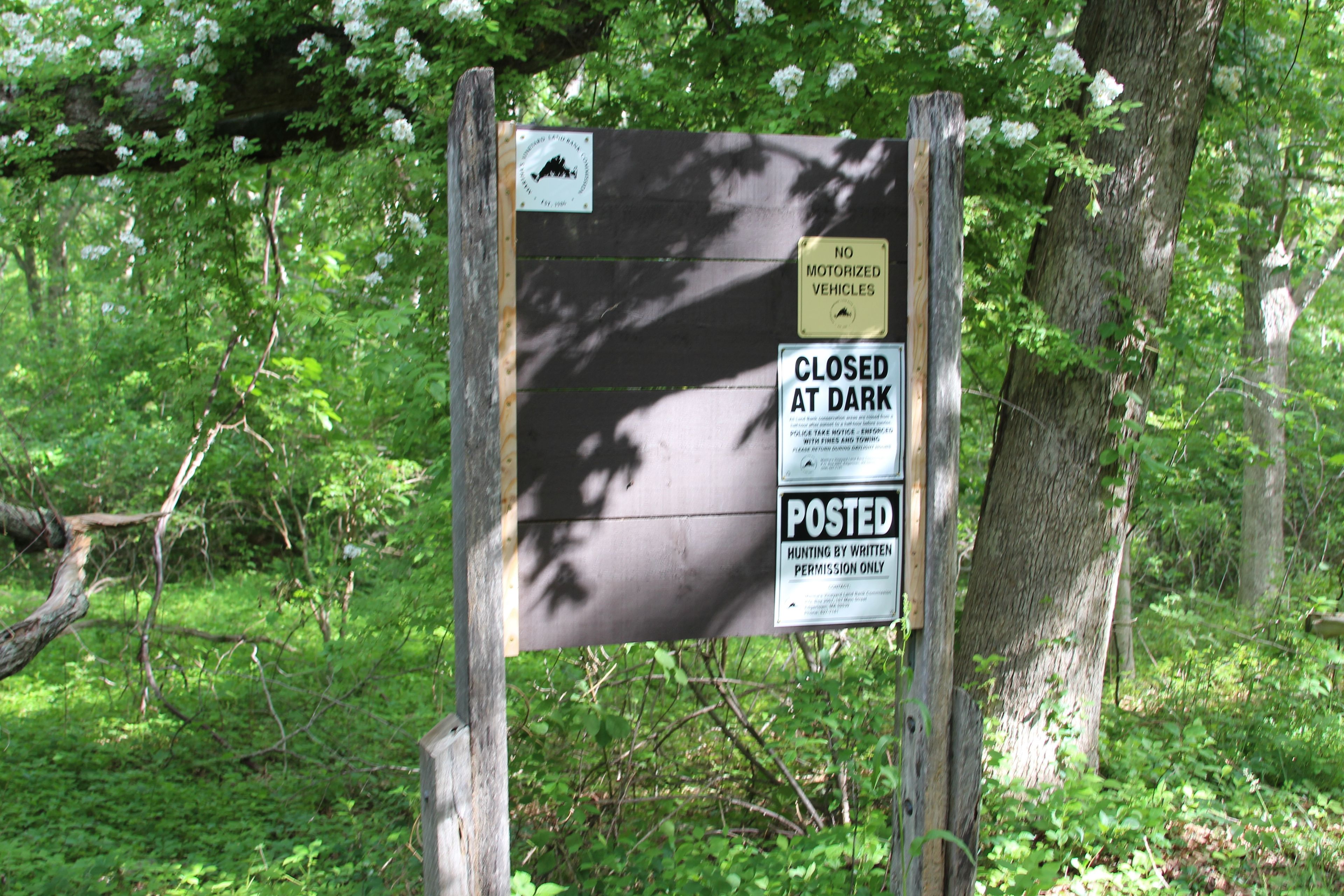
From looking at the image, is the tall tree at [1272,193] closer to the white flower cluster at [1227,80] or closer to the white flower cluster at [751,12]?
the white flower cluster at [1227,80]

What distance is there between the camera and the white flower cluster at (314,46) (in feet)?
14.0

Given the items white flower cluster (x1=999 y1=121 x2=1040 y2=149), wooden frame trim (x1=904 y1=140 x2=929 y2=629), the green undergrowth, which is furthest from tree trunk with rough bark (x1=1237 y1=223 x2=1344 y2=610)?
wooden frame trim (x1=904 y1=140 x2=929 y2=629)

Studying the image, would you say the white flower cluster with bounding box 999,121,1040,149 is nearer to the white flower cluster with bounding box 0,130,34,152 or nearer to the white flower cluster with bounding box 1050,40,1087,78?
the white flower cluster with bounding box 1050,40,1087,78

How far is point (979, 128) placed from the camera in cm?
343

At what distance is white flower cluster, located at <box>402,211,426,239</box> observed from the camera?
402 cm

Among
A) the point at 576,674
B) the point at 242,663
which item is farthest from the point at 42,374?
the point at 576,674

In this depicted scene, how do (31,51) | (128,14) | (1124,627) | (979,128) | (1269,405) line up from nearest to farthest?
(979,128), (128,14), (31,51), (1124,627), (1269,405)

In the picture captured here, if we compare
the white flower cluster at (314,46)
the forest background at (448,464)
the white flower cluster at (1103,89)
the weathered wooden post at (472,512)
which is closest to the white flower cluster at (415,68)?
the forest background at (448,464)

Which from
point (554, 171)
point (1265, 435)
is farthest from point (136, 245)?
point (1265, 435)

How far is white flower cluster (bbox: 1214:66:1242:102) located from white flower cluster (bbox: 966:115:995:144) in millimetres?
1475

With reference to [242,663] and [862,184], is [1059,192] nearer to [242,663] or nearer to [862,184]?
[862,184]

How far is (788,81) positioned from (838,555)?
1.96 metres

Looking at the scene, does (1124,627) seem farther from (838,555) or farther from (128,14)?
(128,14)

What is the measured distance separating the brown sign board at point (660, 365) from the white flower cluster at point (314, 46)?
259cm
